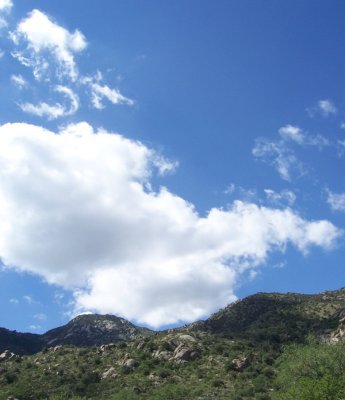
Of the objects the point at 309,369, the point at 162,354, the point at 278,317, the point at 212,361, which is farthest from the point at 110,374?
the point at 278,317

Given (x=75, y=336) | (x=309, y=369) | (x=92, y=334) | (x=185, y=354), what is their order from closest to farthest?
(x=309, y=369) → (x=185, y=354) → (x=75, y=336) → (x=92, y=334)

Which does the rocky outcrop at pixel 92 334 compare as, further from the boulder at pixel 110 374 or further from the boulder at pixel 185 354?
the boulder at pixel 110 374

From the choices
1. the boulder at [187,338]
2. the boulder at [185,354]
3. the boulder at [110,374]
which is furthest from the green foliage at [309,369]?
the boulder at [110,374]

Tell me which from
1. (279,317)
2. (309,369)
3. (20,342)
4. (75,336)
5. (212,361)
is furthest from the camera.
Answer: (75,336)

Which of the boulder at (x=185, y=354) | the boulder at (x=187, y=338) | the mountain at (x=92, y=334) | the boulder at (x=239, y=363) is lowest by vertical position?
the boulder at (x=239, y=363)

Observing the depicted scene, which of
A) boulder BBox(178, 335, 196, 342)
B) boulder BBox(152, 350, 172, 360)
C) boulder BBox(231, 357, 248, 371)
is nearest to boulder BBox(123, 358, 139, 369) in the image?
boulder BBox(152, 350, 172, 360)

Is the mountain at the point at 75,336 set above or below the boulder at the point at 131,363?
above

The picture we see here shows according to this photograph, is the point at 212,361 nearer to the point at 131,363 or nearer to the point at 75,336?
the point at 131,363

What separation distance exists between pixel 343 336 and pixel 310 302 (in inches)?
1128

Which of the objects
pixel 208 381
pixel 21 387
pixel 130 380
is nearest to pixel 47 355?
pixel 21 387

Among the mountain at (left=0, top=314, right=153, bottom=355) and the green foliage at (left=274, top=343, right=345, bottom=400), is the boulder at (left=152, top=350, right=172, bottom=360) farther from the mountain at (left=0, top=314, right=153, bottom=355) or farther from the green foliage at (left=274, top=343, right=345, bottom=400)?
the mountain at (left=0, top=314, right=153, bottom=355)

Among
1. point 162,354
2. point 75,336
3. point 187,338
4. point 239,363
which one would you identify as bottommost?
point 239,363

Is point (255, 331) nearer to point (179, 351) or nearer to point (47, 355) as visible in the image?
point (179, 351)

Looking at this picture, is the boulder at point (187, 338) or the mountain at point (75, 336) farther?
the mountain at point (75, 336)
